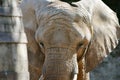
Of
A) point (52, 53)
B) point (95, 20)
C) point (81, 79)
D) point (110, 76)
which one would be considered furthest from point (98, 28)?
point (110, 76)

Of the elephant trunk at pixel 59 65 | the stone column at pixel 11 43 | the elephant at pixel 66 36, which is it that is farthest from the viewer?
the elephant at pixel 66 36

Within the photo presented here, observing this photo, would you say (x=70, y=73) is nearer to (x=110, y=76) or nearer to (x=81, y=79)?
(x=81, y=79)

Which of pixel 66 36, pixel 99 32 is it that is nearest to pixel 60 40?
pixel 66 36

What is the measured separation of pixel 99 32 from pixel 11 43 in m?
1.97

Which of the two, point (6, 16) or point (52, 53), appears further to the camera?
point (52, 53)

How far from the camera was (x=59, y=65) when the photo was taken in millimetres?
4125

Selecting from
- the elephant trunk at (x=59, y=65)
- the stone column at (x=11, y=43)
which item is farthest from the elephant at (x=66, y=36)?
the stone column at (x=11, y=43)

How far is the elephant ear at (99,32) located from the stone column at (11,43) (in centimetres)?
171

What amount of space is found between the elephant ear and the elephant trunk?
41cm

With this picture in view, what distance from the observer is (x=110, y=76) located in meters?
8.73

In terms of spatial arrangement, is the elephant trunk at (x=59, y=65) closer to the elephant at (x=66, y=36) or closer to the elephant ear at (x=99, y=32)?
the elephant at (x=66, y=36)

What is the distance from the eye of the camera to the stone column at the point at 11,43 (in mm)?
2844

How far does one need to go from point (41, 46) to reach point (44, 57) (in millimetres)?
176

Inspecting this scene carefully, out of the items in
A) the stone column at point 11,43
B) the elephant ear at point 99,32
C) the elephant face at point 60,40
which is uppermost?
the stone column at point 11,43
